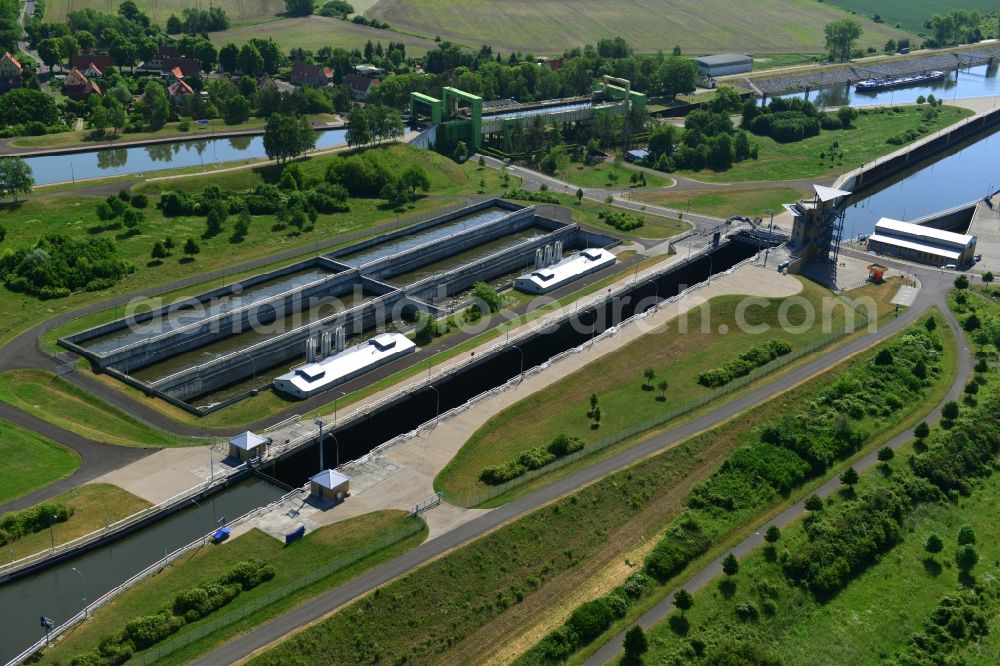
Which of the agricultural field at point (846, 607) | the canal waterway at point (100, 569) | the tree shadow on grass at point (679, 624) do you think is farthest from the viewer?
the agricultural field at point (846, 607)

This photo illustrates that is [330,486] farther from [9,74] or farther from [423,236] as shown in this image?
[9,74]

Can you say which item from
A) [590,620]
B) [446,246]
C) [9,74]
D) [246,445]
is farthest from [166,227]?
[9,74]

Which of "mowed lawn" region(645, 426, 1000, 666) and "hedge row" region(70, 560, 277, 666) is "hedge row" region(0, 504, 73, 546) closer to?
"hedge row" region(70, 560, 277, 666)

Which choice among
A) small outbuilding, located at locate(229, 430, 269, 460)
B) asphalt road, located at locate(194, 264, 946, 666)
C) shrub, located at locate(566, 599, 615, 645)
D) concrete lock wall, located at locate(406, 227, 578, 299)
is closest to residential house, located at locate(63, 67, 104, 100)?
concrete lock wall, located at locate(406, 227, 578, 299)

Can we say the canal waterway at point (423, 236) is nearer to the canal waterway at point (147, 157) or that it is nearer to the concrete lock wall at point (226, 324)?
the concrete lock wall at point (226, 324)

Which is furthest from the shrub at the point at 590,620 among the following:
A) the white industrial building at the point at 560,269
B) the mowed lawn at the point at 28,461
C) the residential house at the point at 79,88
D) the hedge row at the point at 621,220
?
the residential house at the point at 79,88

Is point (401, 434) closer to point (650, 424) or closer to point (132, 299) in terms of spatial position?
point (650, 424)

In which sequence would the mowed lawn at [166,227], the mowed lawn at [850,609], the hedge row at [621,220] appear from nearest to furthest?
1. the mowed lawn at [850,609]
2. the mowed lawn at [166,227]
3. the hedge row at [621,220]
